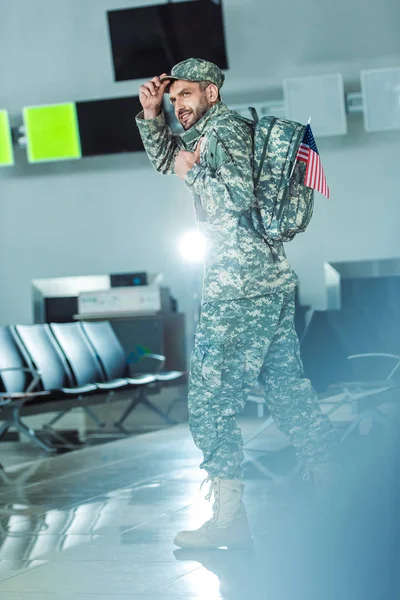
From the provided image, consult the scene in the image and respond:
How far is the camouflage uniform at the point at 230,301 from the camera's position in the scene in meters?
2.85

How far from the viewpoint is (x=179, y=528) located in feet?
11.0

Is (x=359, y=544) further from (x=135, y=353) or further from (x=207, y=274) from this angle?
(x=135, y=353)

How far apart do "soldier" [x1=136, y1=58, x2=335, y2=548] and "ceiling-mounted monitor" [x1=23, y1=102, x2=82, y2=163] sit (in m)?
7.15

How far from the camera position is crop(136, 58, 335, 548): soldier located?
2867mm

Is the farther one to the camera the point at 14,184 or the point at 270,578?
the point at 14,184

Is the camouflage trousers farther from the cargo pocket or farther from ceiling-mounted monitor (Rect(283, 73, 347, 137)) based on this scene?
ceiling-mounted monitor (Rect(283, 73, 347, 137))

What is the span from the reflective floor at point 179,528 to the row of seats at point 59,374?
1.16 m

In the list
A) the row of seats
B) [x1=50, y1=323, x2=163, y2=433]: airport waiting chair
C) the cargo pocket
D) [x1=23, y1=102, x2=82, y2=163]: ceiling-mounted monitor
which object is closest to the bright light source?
the row of seats

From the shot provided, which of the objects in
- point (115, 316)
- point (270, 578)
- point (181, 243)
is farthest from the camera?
point (181, 243)

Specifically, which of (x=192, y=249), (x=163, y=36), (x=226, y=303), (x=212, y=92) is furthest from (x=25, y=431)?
(x=163, y=36)

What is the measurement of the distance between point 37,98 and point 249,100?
95.1 inches

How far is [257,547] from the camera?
2.92m

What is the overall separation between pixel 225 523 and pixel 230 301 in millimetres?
676

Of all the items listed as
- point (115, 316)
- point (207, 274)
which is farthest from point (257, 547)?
point (115, 316)
